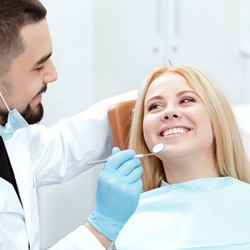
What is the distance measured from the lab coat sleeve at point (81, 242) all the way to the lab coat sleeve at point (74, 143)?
0.50 metres

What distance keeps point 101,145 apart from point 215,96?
18.6 inches

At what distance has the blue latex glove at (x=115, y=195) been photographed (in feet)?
4.78

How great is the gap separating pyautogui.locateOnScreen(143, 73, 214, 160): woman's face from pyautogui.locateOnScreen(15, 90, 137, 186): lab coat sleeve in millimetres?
237

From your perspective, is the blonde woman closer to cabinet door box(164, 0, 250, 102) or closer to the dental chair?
the dental chair

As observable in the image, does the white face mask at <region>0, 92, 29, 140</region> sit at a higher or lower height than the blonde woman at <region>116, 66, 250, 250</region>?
higher

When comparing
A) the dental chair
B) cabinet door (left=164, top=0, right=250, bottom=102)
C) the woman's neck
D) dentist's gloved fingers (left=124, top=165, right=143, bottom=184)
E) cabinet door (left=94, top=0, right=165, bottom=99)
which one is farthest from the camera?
cabinet door (left=164, top=0, right=250, bottom=102)

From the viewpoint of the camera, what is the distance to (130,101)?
195 centimetres

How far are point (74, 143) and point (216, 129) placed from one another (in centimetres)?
53

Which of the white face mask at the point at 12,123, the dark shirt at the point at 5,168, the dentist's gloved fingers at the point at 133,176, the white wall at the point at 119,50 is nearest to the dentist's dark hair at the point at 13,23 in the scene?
the white face mask at the point at 12,123

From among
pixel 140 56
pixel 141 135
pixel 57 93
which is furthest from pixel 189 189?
pixel 140 56

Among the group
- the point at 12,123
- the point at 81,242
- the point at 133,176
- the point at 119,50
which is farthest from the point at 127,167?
the point at 119,50

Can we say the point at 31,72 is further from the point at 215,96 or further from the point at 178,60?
the point at 178,60

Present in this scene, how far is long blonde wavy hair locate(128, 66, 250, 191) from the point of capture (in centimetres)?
175

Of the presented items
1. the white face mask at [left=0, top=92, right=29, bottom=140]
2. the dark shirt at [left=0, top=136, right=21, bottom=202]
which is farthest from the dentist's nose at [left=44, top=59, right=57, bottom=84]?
the dark shirt at [left=0, top=136, right=21, bottom=202]
